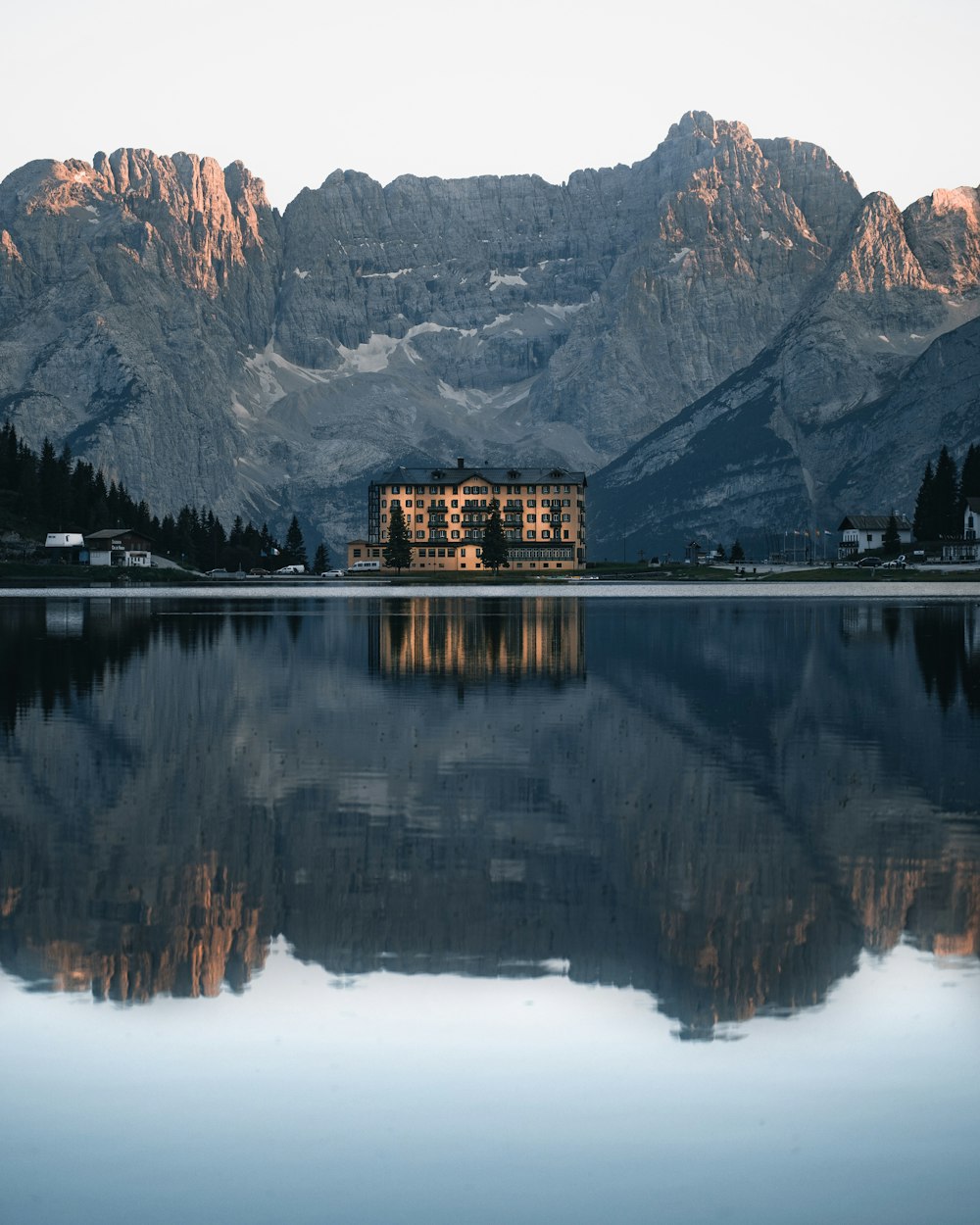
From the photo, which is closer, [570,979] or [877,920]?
[570,979]

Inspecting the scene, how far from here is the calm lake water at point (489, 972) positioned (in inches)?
499

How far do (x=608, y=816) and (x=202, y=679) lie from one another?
32008 millimetres

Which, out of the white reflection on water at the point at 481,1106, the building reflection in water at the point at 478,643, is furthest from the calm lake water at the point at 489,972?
the building reflection in water at the point at 478,643

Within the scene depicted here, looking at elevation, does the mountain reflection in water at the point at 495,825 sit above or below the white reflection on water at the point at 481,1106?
above

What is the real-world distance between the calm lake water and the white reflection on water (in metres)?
0.04

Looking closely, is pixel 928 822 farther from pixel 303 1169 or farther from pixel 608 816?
pixel 303 1169

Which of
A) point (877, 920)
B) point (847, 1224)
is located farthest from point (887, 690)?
point (847, 1224)

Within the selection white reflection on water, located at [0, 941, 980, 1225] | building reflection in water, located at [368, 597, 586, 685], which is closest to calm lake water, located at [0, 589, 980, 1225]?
white reflection on water, located at [0, 941, 980, 1225]

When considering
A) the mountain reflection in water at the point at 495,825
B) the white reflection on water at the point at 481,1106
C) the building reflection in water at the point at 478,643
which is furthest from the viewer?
the building reflection in water at the point at 478,643

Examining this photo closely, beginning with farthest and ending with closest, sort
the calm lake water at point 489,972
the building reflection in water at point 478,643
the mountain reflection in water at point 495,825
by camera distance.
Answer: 1. the building reflection in water at point 478,643
2. the mountain reflection in water at point 495,825
3. the calm lake water at point 489,972

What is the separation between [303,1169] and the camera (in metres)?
12.7

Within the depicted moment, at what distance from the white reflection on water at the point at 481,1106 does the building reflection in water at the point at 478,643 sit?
41.3 m

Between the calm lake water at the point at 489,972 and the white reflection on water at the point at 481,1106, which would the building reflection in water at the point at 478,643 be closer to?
the calm lake water at the point at 489,972

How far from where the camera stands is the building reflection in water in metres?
62.7
